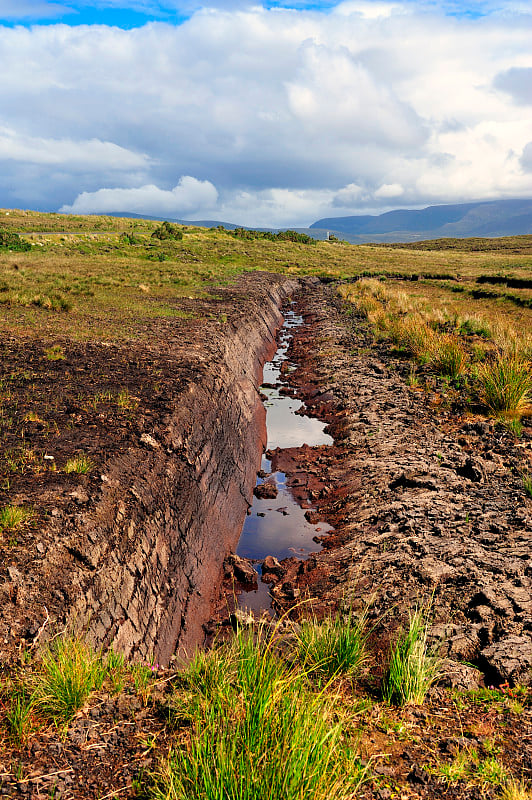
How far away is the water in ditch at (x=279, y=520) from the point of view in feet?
30.2

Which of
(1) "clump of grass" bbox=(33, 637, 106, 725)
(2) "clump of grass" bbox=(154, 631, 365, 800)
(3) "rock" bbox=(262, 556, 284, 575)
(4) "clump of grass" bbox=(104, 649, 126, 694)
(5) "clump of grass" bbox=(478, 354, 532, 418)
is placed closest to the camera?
(2) "clump of grass" bbox=(154, 631, 365, 800)

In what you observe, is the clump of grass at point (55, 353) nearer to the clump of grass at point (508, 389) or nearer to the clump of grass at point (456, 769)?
the clump of grass at point (508, 389)

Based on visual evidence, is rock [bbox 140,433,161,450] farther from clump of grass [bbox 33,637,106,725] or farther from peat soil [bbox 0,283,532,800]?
clump of grass [bbox 33,637,106,725]

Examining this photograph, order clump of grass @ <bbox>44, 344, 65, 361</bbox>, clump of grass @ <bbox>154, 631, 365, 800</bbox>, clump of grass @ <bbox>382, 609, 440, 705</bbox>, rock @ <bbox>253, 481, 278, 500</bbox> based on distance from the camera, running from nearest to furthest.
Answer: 1. clump of grass @ <bbox>154, 631, 365, 800</bbox>
2. clump of grass @ <bbox>382, 609, 440, 705</bbox>
3. rock @ <bbox>253, 481, 278, 500</bbox>
4. clump of grass @ <bbox>44, 344, 65, 361</bbox>

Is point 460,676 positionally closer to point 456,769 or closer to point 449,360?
point 456,769

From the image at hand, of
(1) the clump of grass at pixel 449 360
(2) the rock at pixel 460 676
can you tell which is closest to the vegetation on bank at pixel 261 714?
(2) the rock at pixel 460 676

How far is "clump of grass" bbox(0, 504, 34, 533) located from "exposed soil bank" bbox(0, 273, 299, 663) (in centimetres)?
17

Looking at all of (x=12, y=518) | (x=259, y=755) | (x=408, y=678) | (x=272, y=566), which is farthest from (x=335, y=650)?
(x=272, y=566)

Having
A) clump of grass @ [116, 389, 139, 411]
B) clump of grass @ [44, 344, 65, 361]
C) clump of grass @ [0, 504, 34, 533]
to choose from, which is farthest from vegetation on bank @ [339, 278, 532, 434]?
clump of grass @ [44, 344, 65, 361]

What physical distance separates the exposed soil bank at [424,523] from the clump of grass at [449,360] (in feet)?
4.12

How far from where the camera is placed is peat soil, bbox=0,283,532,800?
326cm

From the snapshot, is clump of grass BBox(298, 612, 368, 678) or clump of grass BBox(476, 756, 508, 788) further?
clump of grass BBox(298, 612, 368, 678)

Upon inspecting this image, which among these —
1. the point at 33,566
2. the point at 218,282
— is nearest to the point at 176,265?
the point at 218,282

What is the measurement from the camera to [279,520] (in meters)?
10.4
